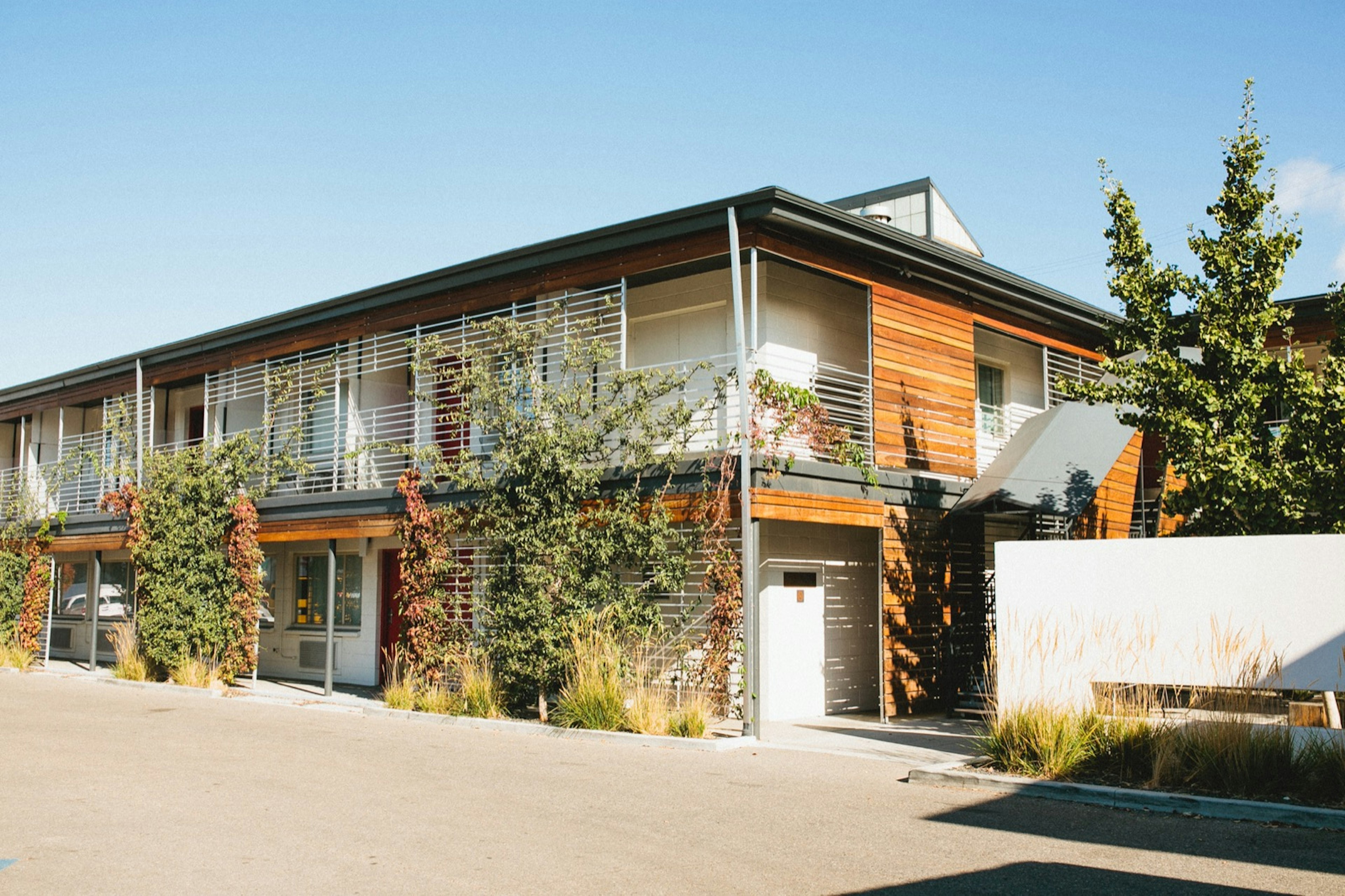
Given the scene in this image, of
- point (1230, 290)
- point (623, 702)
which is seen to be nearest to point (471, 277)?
point (623, 702)

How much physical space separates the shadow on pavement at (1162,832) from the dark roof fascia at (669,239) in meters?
7.28

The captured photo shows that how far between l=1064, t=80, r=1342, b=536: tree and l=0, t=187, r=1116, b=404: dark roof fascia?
2.96 meters

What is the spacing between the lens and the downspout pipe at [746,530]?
40.9 ft

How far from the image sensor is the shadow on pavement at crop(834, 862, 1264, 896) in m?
6.04

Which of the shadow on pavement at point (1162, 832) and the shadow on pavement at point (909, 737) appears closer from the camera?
the shadow on pavement at point (1162, 832)

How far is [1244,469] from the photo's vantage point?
12.1m

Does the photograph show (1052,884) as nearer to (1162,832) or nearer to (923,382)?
(1162,832)

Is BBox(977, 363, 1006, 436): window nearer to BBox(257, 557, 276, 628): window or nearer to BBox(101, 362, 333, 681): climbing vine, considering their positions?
BBox(101, 362, 333, 681): climbing vine

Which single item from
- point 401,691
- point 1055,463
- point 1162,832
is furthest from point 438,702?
point 1162,832

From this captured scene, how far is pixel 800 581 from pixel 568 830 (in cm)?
814

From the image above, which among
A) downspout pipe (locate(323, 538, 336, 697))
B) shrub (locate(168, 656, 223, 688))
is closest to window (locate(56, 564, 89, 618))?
shrub (locate(168, 656, 223, 688))

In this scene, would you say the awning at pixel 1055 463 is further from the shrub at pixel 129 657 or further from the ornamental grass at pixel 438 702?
the shrub at pixel 129 657

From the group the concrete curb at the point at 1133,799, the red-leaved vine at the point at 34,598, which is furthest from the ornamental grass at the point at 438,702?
the red-leaved vine at the point at 34,598

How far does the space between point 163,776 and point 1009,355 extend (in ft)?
48.9
